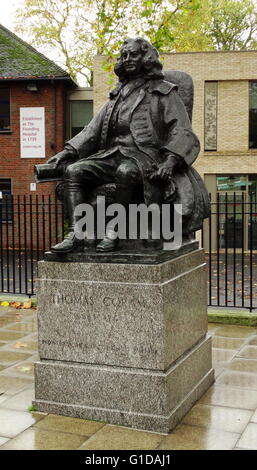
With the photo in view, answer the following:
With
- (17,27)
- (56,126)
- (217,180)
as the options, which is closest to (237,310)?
(217,180)

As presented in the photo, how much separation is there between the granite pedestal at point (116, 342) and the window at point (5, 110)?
64.1ft

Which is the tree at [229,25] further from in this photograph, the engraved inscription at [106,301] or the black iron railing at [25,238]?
the engraved inscription at [106,301]

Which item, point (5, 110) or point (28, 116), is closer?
point (28, 116)

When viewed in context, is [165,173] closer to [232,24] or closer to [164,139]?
[164,139]

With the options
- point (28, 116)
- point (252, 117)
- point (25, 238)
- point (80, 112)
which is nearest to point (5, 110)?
point (28, 116)

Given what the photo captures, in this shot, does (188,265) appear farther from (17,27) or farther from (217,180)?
(17,27)

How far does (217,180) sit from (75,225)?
17378mm

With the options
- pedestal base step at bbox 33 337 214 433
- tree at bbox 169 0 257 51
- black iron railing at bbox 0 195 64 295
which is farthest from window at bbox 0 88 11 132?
pedestal base step at bbox 33 337 214 433

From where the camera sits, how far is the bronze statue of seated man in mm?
5094

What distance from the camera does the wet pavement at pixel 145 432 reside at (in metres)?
4.41

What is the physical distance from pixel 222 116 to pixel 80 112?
18.0 feet

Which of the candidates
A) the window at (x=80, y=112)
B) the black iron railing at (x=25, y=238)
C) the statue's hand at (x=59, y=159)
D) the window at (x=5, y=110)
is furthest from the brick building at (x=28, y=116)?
the statue's hand at (x=59, y=159)

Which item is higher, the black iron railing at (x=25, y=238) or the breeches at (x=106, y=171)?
the breeches at (x=106, y=171)

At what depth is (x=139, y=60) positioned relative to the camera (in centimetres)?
534
